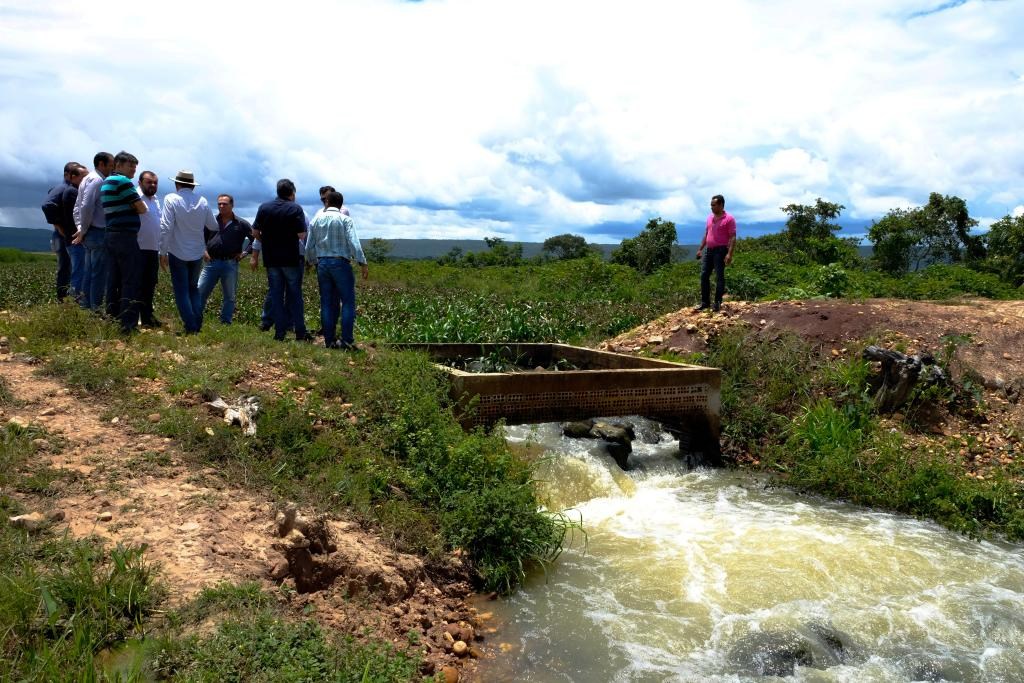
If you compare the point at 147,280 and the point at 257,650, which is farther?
the point at 147,280

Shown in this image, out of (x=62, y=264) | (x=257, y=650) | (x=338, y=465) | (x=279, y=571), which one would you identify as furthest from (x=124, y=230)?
(x=257, y=650)

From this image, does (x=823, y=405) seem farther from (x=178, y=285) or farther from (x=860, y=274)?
(x=860, y=274)

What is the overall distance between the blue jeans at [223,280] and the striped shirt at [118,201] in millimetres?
1591

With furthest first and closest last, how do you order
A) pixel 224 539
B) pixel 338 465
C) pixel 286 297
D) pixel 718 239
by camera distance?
pixel 718 239 < pixel 286 297 < pixel 338 465 < pixel 224 539

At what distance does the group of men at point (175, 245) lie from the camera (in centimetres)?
762

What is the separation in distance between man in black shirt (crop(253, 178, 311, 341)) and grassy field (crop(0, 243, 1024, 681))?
0.48m

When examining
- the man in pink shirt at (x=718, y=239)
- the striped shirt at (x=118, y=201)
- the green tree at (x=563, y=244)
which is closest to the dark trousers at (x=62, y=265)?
the striped shirt at (x=118, y=201)

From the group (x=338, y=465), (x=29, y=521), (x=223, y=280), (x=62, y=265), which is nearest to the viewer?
(x=29, y=521)

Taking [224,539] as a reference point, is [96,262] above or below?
above

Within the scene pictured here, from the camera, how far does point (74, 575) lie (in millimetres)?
3568

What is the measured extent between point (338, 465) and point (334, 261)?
10.0 ft

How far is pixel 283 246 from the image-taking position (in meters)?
8.51

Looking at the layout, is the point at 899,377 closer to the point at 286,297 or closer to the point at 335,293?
the point at 335,293

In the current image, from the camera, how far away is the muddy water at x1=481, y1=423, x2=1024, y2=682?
183 inches
